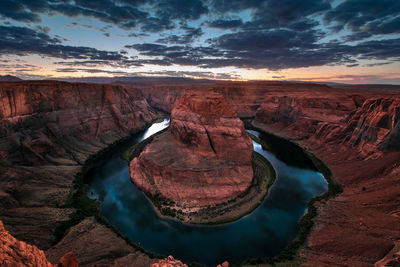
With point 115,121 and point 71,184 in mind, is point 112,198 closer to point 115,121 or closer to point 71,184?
point 71,184

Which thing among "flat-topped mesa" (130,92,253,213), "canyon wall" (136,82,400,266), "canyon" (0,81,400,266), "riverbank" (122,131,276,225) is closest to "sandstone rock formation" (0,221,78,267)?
"canyon" (0,81,400,266)

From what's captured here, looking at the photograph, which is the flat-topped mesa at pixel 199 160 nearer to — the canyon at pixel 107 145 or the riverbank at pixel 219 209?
the riverbank at pixel 219 209

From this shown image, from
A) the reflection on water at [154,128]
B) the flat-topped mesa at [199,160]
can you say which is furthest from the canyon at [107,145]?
the reflection on water at [154,128]

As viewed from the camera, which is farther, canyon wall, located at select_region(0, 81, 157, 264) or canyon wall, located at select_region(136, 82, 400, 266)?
canyon wall, located at select_region(0, 81, 157, 264)

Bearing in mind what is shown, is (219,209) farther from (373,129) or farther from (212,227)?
(373,129)

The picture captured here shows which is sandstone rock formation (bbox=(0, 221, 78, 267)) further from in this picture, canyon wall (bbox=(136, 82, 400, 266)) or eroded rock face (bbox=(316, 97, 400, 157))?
eroded rock face (bbox=(316, 97, 400, 157))

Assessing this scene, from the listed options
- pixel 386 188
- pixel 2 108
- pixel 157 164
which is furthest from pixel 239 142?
pixel 2 108
